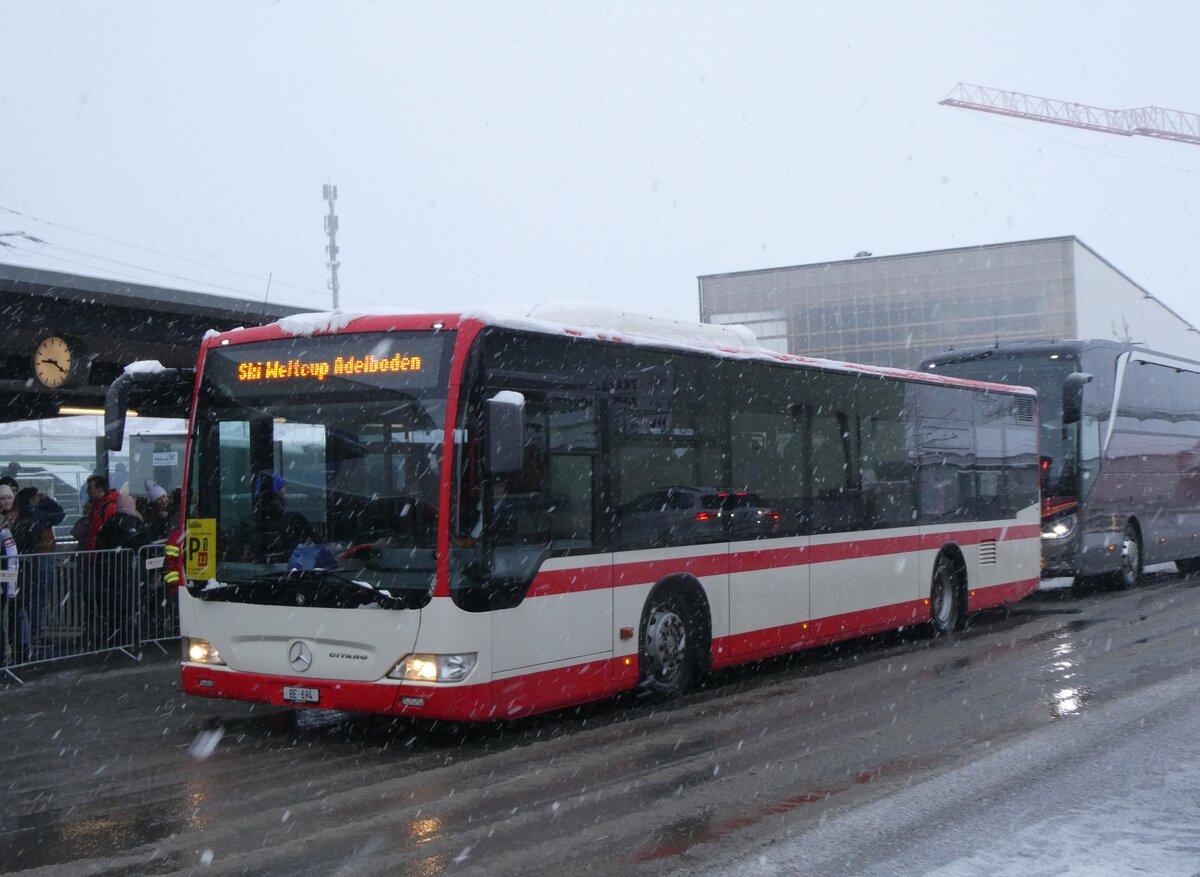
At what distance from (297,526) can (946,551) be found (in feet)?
28.3

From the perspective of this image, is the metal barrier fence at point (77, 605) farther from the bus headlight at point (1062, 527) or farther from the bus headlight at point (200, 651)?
the bus headlight at point (1062, 527)

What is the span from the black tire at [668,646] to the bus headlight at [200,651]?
10.3ft

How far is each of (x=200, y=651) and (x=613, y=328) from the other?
3.99 m

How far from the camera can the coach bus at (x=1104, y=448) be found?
18.6 metres

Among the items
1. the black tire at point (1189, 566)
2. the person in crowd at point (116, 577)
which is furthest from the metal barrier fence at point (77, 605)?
the black tire at point (1189, 566)

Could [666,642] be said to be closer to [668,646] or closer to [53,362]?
[668,646]

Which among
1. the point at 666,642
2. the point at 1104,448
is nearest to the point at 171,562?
the point at 666,642

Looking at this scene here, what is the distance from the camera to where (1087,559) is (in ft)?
61.5

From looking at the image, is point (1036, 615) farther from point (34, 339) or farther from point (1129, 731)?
point (34, 339)

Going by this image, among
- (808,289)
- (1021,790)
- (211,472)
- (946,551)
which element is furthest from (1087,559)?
(808,289)

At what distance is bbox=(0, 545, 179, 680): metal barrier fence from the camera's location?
41.8 feet

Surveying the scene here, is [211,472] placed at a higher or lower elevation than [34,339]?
lower

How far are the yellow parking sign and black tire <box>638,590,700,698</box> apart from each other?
128 inches

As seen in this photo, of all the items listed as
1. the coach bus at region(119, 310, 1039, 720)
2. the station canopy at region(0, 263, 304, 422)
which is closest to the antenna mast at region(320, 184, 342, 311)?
the station canopy at region(0, 263, 304, 422)
